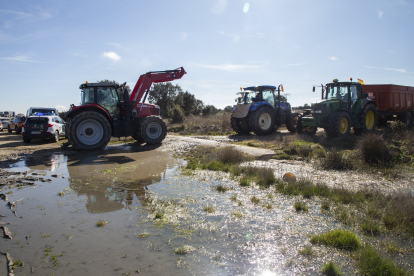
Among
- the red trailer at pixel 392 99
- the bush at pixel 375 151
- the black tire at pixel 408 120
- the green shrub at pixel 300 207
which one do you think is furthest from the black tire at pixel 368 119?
the green shrub at pixel 300 207

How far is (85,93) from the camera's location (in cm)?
1062

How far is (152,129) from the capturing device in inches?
Answer: 468

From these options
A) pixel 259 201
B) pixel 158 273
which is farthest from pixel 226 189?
pixel 158 273

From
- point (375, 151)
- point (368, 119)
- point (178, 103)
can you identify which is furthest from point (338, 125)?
point (178, 103)

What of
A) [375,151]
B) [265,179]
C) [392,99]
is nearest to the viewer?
[265,179]

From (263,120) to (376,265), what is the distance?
1261cm

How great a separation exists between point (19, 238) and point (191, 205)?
2340mm

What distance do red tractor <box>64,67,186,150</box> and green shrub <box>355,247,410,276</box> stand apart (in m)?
9.44

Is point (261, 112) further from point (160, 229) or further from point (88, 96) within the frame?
point (160, 229)

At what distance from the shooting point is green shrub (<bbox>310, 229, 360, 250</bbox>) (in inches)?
119

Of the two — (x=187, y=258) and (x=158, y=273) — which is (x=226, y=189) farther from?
(x=158, y=273)

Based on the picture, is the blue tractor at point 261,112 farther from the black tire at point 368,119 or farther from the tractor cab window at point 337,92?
the black tire at point 368,119

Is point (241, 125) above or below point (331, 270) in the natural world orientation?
above

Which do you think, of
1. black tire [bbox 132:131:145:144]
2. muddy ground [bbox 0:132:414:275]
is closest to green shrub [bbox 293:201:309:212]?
muddy ground [bbox 0:132:414:275]
